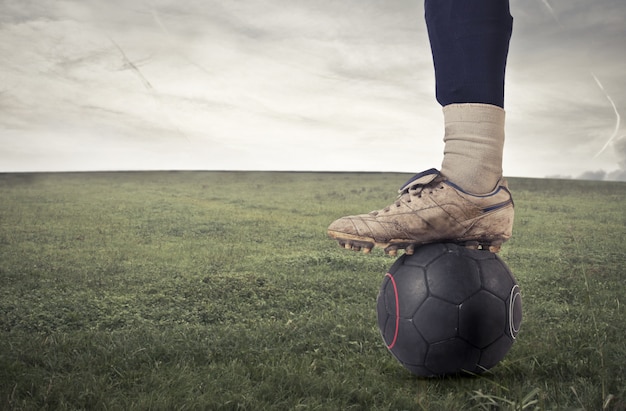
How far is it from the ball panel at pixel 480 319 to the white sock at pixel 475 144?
0.73 m

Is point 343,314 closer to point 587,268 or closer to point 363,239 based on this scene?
point 363,239

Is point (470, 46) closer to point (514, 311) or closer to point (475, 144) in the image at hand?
point (475, 144)

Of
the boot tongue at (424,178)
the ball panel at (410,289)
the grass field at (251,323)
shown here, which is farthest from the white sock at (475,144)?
the grass field at (251,323)

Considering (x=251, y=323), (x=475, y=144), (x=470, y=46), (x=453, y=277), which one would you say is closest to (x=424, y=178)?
(x=475, y=144)

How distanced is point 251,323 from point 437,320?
87.2 inches

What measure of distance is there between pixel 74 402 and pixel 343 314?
277 cm

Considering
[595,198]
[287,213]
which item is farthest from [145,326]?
[595,198]

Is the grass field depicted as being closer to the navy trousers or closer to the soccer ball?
the soccer ball

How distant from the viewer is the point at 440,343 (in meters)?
3.93

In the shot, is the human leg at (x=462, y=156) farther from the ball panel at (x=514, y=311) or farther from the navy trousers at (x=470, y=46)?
the ball panel at (x=514, y=311)

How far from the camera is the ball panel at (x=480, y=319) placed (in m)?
3.91

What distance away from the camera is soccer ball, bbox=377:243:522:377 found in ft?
12.9

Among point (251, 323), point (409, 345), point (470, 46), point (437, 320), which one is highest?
point (470, 46)

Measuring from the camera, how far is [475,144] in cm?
403
